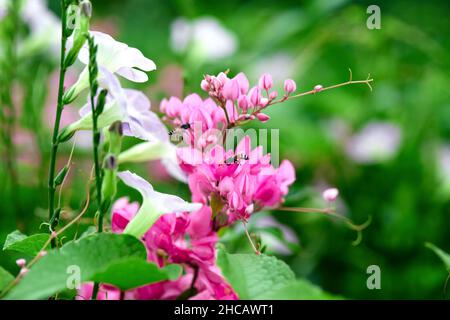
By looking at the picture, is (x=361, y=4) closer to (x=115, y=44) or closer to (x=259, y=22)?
(x=259, y=22)

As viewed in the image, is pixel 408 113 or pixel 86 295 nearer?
pixel 86 295

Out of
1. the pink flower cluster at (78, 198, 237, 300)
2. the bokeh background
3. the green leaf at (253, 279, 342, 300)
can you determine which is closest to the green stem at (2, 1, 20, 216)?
the bokeh background

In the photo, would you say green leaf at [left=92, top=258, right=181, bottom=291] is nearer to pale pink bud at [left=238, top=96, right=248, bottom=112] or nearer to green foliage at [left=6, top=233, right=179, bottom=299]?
green foliage at [left=6, top=233, right=179, bottom=299]

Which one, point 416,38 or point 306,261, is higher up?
point 416,38

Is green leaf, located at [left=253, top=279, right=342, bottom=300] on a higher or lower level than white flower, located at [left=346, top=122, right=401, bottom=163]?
lower

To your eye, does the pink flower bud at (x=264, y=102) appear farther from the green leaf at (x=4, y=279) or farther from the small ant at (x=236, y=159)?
the green leaf at (x=4, y=279)
